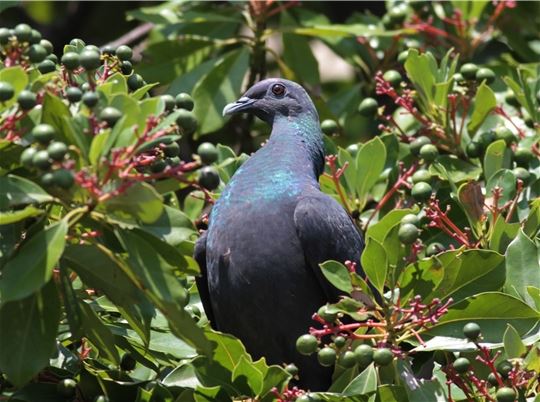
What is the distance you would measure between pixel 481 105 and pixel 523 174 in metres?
0.46

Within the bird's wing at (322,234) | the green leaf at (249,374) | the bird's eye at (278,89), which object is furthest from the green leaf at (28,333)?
the bird's eye at (278,89)

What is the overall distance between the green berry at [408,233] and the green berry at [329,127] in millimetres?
1787

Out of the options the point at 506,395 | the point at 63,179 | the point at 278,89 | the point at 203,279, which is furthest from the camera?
the point at 278,89

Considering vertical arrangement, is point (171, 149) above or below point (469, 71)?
above

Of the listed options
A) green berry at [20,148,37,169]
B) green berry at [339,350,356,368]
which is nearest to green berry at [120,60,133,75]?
green berry at [20,148,37,169]

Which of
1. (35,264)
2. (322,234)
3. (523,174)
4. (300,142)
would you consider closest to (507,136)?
(523,174)

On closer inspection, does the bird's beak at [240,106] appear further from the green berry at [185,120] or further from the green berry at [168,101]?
the green berry at [185,120]

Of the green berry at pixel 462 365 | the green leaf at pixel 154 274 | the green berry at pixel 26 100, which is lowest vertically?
the green berry at pixel 462 365

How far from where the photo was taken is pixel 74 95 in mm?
3336

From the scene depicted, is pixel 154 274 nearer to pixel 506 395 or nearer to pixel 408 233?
pixel 408 233

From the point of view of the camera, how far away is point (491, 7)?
6.54m

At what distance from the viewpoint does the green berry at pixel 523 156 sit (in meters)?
4.82

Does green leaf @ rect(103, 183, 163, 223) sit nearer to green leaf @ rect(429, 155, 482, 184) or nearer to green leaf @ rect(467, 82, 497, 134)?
green leaf @ rect(429, 155, 482, 184)

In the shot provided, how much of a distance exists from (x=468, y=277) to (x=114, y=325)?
116 cm
